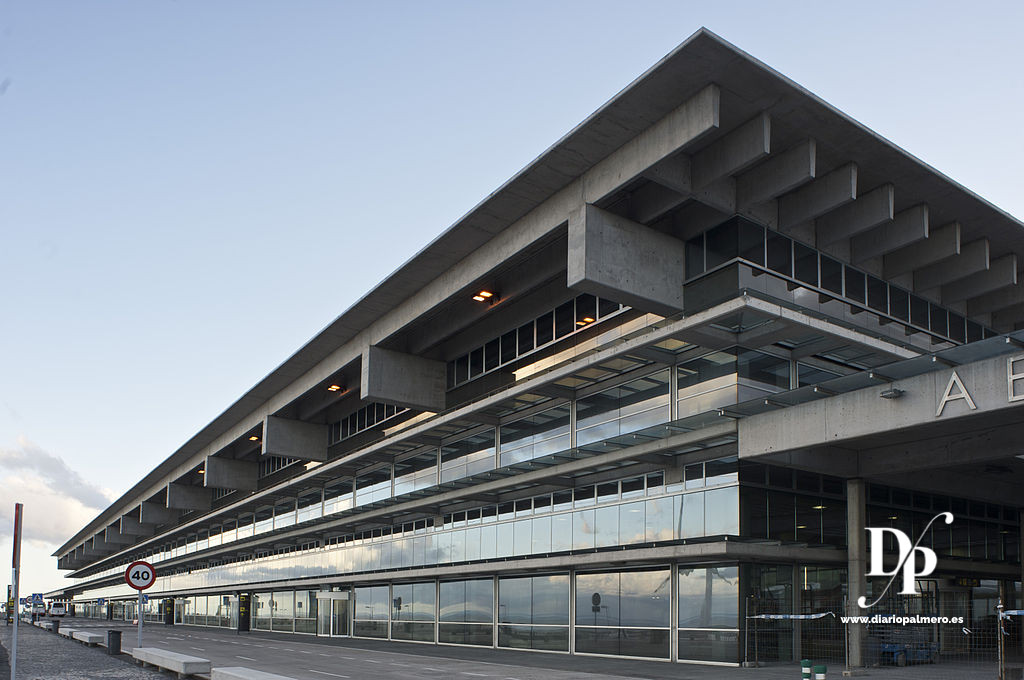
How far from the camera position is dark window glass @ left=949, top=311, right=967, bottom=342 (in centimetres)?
3122

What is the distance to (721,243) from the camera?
24.8 m

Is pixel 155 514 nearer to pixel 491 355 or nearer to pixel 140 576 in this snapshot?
pixel 491 355

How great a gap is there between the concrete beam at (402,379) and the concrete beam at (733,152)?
17.0 m

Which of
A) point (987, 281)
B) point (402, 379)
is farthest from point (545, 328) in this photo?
point (987, 281)

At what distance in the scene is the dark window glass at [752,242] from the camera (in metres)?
24.5

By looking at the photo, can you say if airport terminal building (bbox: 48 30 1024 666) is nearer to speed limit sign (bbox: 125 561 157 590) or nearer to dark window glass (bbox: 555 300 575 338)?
dark window glass (bbox: 555 300 575 338)

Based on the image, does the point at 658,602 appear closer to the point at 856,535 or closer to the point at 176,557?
the point at 856,535

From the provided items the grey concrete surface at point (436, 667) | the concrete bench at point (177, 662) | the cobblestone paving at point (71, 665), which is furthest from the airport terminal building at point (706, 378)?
the cobblestone paving at point (71, 665)

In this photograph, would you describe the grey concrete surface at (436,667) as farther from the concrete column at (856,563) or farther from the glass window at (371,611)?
the glass window at (371,611)

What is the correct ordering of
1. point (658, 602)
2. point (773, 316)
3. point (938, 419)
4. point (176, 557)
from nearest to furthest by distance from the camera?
point (938, 419)
point (773, 316)
point (658, 602)
point (176, 557)

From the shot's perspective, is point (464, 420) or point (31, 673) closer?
point (31, 673)

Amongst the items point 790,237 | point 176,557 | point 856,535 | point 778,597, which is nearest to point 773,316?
point 790,237

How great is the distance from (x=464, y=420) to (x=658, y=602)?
1110 cm

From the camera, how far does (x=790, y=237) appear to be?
2570 cm
